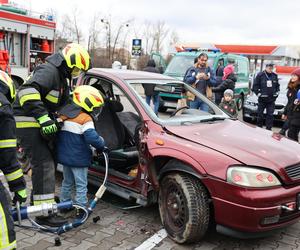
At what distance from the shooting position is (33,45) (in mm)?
12016

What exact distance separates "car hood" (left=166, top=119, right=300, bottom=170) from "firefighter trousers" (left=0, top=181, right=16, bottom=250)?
1.82 m

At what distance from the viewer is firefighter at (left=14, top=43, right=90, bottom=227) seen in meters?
3.52

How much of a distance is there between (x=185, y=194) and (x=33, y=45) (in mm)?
10067

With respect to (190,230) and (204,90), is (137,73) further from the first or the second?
(204,90)

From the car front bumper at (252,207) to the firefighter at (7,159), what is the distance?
1.63 m

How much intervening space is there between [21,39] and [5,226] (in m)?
10.4

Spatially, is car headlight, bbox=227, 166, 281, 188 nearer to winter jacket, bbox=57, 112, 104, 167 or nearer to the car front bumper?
the car front bumper

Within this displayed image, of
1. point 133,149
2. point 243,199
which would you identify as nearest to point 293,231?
point 243,199

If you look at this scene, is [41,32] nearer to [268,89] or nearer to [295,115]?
[268,89]

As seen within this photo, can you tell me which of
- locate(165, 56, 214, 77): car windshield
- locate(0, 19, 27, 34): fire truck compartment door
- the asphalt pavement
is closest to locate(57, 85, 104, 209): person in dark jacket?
the asphalt pavement

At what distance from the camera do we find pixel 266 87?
8.65 m

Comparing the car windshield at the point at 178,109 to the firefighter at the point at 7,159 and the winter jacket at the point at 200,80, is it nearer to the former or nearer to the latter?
the firefighter at the point at 7,159

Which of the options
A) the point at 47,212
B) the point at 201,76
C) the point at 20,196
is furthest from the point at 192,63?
the point at 20,196

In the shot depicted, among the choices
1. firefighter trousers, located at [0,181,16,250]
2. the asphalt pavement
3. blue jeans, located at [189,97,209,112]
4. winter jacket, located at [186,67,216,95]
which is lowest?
the asphalt pavement
